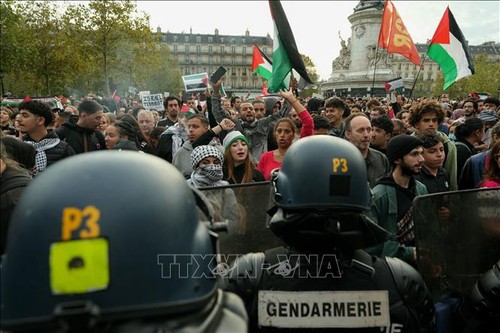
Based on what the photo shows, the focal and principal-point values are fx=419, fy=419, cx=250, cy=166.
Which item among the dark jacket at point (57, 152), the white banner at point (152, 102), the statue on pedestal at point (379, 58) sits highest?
the statue on pedestal at point (379, 58)

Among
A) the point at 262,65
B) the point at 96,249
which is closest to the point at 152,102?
the point at 262,65

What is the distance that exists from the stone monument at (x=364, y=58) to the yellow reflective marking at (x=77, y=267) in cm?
4352

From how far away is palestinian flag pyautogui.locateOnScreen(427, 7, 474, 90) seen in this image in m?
8.75

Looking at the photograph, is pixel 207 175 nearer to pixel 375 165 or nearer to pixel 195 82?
pixel 375 165

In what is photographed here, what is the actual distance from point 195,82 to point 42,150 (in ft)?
25.6

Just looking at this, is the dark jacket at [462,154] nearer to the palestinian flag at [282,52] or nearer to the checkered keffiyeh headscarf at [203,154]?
the palestinian flag at [282,52]

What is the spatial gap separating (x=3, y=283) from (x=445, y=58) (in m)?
9.61

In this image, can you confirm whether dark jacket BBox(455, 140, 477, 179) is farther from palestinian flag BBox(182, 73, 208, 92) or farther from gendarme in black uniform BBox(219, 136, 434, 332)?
palestinian flag BBox(182, 73, 208, 92)

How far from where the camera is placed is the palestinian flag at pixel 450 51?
875 cm

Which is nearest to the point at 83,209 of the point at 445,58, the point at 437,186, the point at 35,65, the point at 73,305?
the point at 73,305

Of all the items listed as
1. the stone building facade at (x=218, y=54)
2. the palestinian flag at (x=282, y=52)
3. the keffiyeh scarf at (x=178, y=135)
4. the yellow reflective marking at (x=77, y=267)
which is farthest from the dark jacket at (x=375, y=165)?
the stone building facade at (x=218, y=54)

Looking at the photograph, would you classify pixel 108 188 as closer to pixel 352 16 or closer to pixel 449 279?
pixel 449 279

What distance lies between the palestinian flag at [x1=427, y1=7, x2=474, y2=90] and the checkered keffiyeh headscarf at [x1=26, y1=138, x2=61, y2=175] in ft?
25.2

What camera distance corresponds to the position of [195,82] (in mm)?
11539
